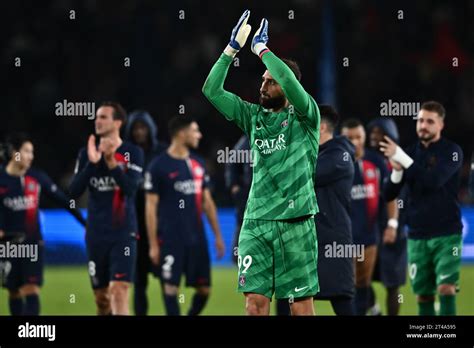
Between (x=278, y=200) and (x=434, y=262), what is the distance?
274cm

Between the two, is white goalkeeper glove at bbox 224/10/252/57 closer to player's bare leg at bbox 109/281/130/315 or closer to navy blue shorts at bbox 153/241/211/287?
player's bare leg at bbox 109/281/130/315

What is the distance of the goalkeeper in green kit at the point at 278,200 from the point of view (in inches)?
314

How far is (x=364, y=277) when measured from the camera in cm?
1162

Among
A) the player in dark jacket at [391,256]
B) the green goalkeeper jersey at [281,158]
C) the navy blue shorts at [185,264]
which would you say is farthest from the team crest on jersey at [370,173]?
the green goalkeeper jersey at [281,158]

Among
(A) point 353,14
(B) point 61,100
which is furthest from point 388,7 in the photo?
(B) point 61,100

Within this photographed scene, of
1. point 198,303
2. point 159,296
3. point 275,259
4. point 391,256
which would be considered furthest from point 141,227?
point 275,259

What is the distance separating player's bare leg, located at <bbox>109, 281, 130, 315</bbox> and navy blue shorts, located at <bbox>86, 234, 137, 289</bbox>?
0.14ft

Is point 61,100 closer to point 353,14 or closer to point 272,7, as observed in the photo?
point 272,7

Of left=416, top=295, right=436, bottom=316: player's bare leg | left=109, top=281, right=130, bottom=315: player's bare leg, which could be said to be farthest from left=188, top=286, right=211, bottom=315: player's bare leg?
left=416, top=295, right=436, bottom=316: player's bare leg

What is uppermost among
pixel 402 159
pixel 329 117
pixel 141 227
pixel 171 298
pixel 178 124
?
pixel 178 124

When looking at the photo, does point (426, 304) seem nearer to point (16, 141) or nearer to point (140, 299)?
point (140, 299)

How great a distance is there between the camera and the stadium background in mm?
20125

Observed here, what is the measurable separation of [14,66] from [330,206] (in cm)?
1272

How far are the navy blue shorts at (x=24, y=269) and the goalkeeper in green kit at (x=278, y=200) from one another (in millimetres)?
3947
